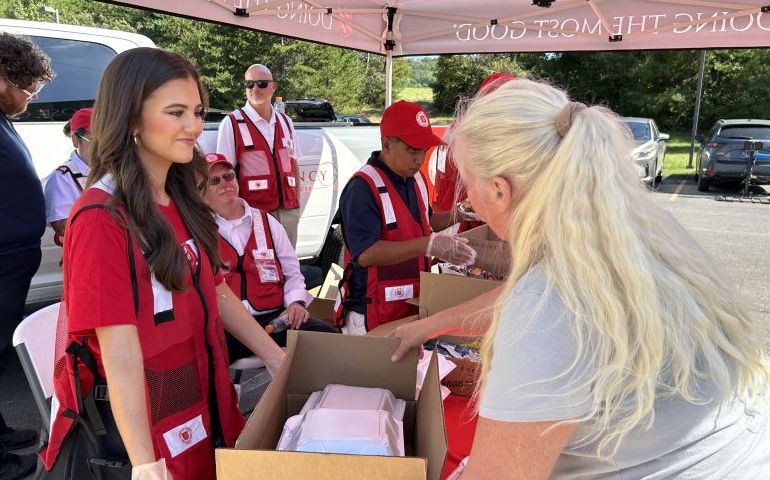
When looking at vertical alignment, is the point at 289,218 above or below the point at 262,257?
below

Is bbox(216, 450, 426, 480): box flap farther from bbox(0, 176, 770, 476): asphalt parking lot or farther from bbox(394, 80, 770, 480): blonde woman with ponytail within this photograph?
bbox(0, 176, 770, 476): asphalt parking lot

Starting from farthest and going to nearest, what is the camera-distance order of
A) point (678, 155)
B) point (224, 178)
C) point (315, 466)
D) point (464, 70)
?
point (464, 70)
point (678, 155)
point (224, 178)
point (315, 466)

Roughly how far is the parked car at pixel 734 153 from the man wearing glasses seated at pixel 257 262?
12.6 meters

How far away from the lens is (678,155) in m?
20.1

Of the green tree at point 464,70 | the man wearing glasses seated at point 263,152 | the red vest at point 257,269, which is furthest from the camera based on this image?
the green tree at point 464,70

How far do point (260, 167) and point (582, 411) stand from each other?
375cm

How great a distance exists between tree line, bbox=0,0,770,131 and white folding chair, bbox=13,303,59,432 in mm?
23572

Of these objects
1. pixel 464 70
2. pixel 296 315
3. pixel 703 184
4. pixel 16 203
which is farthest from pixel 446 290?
pixel 464 70

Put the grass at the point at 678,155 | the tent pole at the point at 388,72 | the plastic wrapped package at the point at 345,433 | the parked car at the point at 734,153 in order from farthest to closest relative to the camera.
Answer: the grass at the point at 678,155 < the parked car at the point at 734,153 < the tent pole at the point at 388,72 < the plastic wrapped package at the point at 345,433

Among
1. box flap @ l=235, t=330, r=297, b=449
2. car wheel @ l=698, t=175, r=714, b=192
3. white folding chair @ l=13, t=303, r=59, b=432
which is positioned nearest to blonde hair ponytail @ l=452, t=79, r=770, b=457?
box flap @ l=235, t=330, r=297, b=449

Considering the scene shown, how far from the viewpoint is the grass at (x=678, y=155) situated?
55.1 ft

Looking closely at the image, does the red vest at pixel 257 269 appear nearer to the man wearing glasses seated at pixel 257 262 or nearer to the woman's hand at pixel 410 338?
the man wearing glasses seated at pixel 257 262

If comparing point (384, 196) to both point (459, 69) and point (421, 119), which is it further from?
point (459, 69)

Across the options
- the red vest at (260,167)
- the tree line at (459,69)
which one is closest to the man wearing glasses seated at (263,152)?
the red vest at (260,167)
